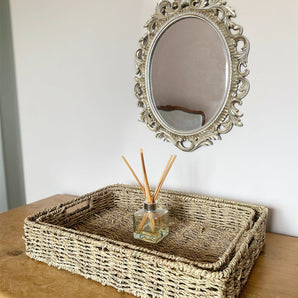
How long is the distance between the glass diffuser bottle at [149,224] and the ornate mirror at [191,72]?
30 centimetres

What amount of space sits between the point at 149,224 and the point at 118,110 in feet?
1.76

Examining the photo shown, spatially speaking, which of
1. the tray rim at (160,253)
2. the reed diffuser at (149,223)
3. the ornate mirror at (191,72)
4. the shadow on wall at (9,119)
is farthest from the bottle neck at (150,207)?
the shadow on wall at (9,119)

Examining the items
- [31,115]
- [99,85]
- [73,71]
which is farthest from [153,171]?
[31,115]

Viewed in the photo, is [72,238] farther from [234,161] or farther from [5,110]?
[5,110]

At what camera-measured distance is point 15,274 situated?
0.70 metres

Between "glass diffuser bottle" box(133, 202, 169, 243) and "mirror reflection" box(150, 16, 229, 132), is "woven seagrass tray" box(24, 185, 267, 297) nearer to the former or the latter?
"glass diffuser bottle" box(133, 202, 169, 243)

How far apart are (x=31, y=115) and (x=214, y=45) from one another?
3.20 ft

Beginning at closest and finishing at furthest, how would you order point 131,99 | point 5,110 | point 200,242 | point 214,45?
point 200,242
point 214,45
point 131,99
point 5,110

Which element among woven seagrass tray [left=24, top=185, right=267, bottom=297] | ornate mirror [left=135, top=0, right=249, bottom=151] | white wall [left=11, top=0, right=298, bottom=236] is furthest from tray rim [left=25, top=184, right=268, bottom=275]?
ornate mirror [left=135, top=0, right=249, bottom=151]

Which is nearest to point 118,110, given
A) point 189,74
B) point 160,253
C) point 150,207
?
point 189,74

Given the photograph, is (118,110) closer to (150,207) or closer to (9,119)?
(150,207)

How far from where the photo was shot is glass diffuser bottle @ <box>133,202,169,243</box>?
32.6 inches

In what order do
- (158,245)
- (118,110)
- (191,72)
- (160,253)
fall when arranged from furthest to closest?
(118,110), (191,72), (158,245), (160,253)

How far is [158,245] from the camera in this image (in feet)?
2.61
